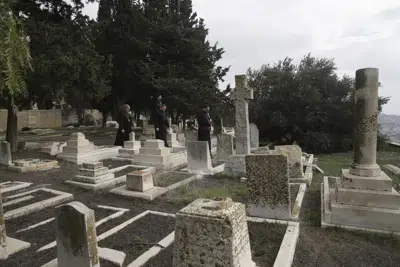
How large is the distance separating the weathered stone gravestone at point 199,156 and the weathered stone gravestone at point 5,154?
18.6 feet

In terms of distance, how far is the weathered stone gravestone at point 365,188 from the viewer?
14.8 ft

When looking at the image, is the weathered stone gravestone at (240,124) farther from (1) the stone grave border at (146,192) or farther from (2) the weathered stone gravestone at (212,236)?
(2) the weathered stone gravestone at (212,236)

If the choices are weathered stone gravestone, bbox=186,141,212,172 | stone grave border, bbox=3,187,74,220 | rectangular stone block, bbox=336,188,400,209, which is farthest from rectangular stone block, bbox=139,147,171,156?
rectangular stone block, bbox=336,188,400,209

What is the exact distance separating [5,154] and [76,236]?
7690 millimetres

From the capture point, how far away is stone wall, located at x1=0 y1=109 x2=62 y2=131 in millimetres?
28861

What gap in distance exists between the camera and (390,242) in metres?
4.10

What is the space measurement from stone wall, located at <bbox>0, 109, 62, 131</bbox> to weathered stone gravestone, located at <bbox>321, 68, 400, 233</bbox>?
3214 cm

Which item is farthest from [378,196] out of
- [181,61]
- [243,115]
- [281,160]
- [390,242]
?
[181,61]

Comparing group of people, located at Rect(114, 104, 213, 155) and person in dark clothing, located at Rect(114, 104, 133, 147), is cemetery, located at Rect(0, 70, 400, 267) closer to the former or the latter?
group of people, located at Rect(114, 104, 213, 155)

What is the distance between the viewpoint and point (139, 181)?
618 centimetres

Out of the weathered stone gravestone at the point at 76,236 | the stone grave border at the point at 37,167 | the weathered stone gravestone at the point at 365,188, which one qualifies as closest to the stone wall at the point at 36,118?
the stone grave border at the point at 37,167

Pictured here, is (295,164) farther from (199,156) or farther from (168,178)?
(168,178)

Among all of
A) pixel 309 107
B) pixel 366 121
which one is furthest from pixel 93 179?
pixel 309 107

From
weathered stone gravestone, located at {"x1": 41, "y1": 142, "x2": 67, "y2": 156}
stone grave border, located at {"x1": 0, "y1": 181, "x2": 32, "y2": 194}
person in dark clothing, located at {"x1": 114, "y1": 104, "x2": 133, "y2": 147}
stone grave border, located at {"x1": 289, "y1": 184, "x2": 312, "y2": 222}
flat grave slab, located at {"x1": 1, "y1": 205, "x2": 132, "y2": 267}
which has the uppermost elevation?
person in dark clothing, located at {"x1": 114, "y1": 104, "x2": 133, "y2": 147}
